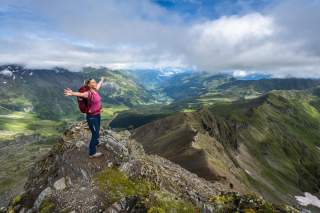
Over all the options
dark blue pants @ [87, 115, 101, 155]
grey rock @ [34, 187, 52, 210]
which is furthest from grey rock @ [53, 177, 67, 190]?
dark blue pants @ [87, 115, 101, 155]

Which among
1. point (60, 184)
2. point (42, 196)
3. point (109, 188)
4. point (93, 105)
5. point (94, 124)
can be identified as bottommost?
point (42, 196)

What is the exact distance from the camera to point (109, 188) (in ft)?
90.7

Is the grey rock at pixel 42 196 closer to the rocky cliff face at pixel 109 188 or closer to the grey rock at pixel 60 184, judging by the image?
the rocky cliff face at pixel 109 188

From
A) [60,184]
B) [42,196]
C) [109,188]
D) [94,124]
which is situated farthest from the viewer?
[60,184]

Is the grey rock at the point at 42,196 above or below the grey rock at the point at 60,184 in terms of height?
below

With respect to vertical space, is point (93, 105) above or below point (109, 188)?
above

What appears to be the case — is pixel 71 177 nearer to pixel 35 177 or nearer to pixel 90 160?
pixel 90 160

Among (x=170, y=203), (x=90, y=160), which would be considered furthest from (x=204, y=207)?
(x=90, y=160)

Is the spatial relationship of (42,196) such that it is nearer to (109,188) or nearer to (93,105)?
(109,188)

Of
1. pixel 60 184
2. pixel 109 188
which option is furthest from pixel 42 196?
pixel 109 188

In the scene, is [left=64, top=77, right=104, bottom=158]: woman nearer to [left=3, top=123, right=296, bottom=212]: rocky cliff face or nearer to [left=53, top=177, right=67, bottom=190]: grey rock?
[left=3, top=123, right=296, bottom=212]: rocky cliff face

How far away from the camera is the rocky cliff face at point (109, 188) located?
25172mm

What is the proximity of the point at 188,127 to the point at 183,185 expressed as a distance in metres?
132

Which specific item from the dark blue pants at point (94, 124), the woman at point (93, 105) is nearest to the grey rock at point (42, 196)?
the dark blue pants at point (94, 124)
